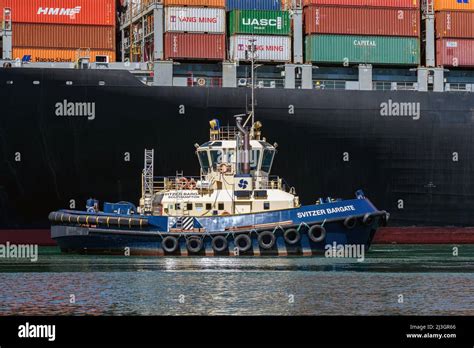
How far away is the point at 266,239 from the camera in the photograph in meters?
39.5

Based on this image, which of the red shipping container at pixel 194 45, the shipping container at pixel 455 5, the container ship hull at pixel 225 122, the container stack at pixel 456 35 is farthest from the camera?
the shipping container at pixel 455 5

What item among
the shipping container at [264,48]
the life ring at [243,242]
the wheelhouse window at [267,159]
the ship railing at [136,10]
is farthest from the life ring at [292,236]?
the ship railing at [136,10]

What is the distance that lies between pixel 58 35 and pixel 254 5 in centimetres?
878

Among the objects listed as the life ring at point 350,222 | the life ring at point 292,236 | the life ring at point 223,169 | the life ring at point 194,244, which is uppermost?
the life ring at point 223,169

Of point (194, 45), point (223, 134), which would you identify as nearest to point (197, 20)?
point (194, 45)

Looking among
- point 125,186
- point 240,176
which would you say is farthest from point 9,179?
point 240,176

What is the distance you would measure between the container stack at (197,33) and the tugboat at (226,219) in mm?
6340

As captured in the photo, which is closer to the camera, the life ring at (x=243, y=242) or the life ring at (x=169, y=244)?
the life ring at (x=243, y=242)

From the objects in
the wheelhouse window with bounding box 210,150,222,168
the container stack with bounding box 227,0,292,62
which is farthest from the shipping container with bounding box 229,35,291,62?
the wheelhouse window with bounding box 210,150,222,168

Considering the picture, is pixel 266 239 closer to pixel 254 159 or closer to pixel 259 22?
pixel 254 159

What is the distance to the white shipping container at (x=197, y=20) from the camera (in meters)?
47.1

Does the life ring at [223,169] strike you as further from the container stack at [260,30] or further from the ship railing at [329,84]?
the ship railing at [329,84]

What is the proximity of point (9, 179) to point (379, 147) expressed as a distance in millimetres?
16541
